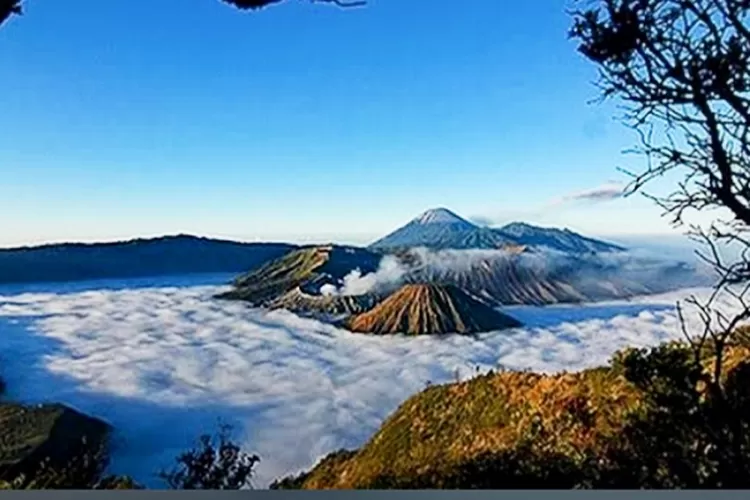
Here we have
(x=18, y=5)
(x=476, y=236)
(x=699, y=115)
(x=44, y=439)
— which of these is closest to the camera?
(x=18, y=5)

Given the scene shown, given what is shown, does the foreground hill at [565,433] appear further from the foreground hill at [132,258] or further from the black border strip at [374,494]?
the foreground hill at [132,258]

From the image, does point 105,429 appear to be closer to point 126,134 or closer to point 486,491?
point 126,134

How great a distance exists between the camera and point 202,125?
350 centimetres

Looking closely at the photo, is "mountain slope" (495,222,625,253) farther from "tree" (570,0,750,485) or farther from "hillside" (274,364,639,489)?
"hillside" (274,364,639,489)

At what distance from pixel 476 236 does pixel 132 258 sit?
1132 millimetres

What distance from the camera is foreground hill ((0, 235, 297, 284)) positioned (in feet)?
11.2

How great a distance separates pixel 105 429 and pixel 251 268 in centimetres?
69

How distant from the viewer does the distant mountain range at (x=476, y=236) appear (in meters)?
3.40

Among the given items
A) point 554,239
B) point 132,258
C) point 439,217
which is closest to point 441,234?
point 439,217

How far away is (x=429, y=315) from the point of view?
11.2 feet

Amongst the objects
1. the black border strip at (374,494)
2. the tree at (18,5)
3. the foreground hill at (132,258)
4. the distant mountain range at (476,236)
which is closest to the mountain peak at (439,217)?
the distant mountain range at (476,236)

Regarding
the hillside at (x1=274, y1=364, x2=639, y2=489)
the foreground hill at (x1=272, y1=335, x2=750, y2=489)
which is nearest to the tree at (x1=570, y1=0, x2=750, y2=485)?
the foreground hill at (x1=272, y1=335, x2=750, y2=489)

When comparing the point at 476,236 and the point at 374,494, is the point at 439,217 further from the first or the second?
the point at 374,494

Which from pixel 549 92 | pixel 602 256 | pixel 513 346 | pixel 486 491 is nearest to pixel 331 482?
pixel 486 491
